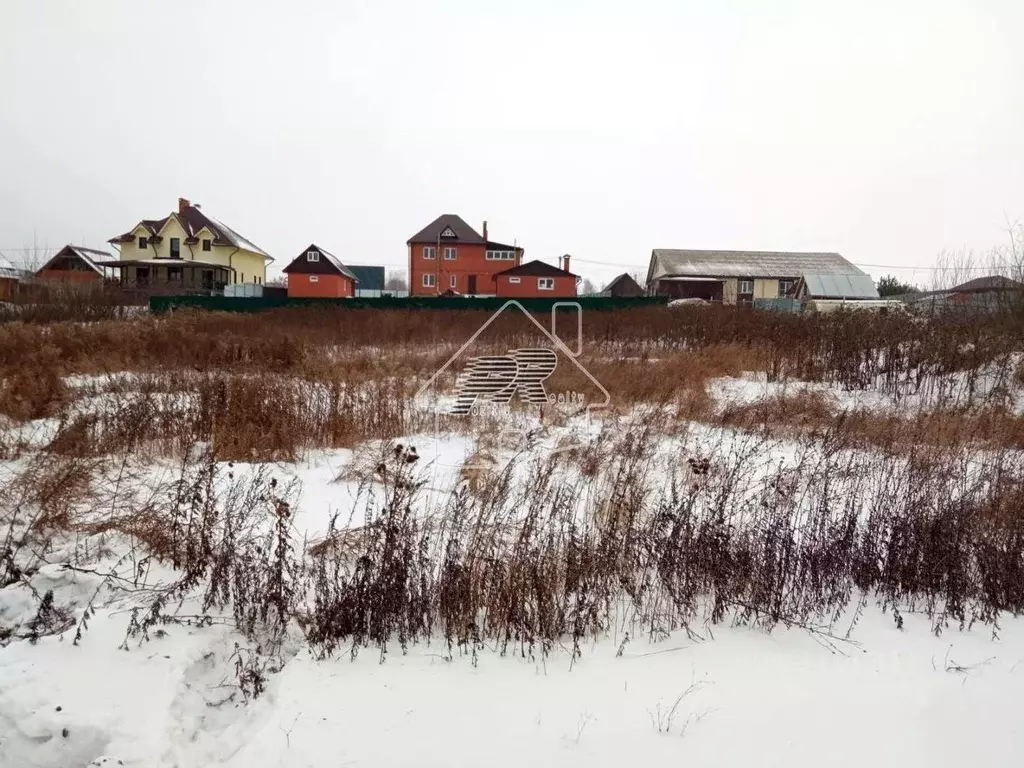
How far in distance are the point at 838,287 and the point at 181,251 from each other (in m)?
39.9

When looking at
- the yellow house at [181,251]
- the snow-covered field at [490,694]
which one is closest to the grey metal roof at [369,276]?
the yellow house at [181,251]

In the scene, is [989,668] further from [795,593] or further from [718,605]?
[718,605]

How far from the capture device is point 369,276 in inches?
2301

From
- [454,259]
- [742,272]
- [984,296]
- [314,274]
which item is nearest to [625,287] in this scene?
[742,272]

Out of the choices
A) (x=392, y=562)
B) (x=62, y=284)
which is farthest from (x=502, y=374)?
(x=62, y=284)

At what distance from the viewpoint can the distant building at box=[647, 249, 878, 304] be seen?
34875 mm

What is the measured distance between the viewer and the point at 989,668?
2660 mm

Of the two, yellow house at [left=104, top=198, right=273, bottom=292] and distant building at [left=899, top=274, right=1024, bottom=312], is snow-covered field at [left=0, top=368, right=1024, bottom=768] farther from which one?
yellow house at [left=104, top=198, right=273, bottom=292]

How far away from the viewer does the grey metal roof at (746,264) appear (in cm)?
3572

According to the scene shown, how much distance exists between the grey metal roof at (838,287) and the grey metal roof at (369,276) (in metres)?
39.6

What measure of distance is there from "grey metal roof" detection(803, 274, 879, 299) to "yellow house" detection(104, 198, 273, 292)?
34.8m

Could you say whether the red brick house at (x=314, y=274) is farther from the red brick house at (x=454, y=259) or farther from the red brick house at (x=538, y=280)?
the red brick house at (x=538, y=280)

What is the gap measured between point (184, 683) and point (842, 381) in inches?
384

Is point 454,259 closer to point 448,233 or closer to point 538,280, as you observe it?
point 448,233
